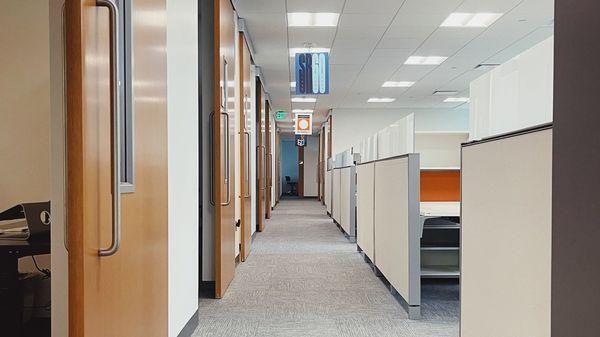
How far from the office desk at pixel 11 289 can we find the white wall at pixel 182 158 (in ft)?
1.92

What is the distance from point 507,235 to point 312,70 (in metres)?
4.71

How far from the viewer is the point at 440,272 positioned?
3609 mm

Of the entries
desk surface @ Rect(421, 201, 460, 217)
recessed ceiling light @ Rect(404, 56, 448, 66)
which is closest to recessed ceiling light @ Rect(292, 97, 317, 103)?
recessed ceiling light @ Rect(404, 56, 448, 66)

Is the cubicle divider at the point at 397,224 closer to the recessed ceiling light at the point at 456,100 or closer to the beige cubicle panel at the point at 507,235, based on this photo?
the beige cubicle panel at the point at 507,235

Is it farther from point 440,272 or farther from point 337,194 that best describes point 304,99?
point 440,272

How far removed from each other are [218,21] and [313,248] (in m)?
3.12

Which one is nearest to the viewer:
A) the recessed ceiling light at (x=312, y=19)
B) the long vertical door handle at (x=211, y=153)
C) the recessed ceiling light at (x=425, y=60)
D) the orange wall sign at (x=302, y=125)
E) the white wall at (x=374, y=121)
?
the long vertical door handle at (x=211, y=153)

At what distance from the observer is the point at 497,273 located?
165 centimetres

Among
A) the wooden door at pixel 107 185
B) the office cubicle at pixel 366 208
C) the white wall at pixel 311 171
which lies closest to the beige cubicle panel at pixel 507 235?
the wooden door at pixel 107 185

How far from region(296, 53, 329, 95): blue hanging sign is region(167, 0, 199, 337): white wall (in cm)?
319

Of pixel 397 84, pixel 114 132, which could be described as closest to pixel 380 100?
pixel 397 84

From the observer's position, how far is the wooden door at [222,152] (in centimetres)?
337

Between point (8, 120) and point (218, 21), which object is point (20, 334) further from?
point (218, 21)

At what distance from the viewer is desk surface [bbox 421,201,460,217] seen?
10.7 feet
